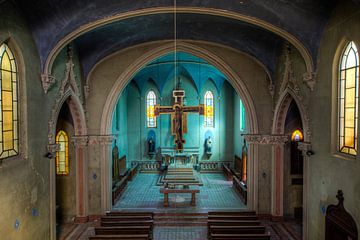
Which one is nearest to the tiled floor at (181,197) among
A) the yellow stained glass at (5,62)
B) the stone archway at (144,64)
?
the stone archway at (144,64)

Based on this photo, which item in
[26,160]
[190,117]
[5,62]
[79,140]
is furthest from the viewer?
[190,117]

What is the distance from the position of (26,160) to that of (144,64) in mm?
7879

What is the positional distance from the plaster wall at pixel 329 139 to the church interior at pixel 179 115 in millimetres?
52

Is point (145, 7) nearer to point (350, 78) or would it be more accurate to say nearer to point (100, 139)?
point (350, 78)

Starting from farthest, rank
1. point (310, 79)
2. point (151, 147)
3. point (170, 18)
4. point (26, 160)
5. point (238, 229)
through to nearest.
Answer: point (151, 147) → point (170, 18) → point (238, 229) → point (310, 79) → point (26, 160)

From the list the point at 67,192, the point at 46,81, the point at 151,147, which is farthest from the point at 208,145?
the point at 46,81

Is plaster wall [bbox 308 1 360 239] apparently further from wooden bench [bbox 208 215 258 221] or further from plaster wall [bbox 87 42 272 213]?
plaster wall [bbox 87 42 272 213]

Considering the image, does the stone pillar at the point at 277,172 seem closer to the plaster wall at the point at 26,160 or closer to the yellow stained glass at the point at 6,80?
the plaster wall at the point at 26,160

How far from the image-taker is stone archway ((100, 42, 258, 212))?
1441 centimetres

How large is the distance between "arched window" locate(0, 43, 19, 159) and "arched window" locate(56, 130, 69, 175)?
6216mm

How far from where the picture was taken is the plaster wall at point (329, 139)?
23.5 feet

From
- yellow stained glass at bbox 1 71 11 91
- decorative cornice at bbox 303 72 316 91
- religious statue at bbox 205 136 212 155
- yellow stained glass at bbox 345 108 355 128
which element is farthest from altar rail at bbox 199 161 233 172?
yellow stained glass at bbox 1 71 11 91

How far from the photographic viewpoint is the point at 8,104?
7770 millimetres

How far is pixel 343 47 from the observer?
7793 millimetres
